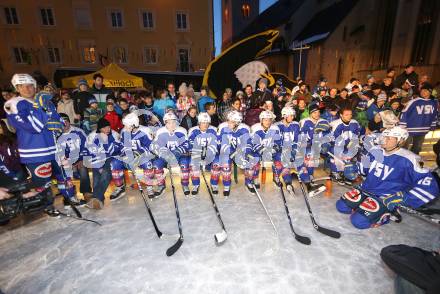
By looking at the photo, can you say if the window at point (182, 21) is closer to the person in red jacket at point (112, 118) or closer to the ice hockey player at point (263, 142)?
the person in red jacket at point (112, 118)

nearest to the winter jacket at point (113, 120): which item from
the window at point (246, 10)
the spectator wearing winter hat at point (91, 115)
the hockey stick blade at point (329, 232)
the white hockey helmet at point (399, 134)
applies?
the spectator wearing winter hat at point (91, 115)

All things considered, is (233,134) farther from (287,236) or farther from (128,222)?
(128,222)

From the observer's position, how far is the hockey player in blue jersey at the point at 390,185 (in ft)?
10.4

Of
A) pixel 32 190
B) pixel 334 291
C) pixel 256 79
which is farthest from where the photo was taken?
pixel 256 79

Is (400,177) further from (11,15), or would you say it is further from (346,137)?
(11,15)

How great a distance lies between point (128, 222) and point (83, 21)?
19477 millimetres

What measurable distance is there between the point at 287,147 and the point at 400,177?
6.36 feet

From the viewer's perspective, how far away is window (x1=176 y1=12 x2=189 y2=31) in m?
18.5

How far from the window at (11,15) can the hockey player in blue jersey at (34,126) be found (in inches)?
787

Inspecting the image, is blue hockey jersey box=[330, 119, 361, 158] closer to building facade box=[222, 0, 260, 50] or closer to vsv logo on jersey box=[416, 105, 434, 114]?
vsv logo on jersey box=[416, 105, 434, 114]

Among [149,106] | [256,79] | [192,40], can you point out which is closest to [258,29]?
[192,40]

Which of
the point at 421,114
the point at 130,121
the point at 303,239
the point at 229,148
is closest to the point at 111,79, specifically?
the point at 130,121

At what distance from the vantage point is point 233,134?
4.69 meters

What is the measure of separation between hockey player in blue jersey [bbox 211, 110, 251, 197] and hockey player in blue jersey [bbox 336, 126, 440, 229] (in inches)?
75.4
